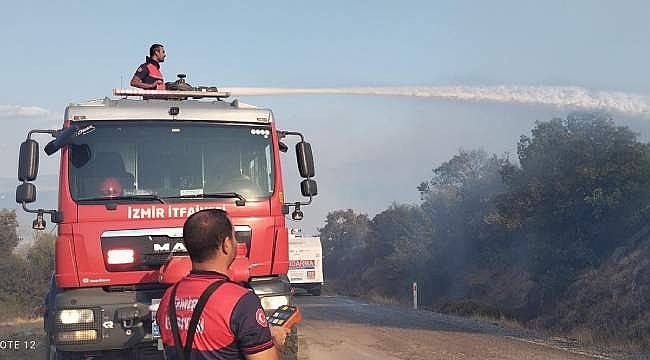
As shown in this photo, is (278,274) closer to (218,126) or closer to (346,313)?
(218,126)

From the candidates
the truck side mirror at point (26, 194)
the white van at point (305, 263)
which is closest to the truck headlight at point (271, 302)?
the truck side mirror at point (26, 194)

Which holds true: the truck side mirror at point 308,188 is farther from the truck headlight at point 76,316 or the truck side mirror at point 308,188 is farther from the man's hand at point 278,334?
the man's hand at point 278,334

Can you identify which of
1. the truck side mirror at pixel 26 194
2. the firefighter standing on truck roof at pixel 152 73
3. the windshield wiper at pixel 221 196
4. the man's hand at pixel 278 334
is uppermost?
the firefighter standing on truck roof at pixel 152 73

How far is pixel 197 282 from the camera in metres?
3.62

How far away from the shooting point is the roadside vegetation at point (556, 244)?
91.9 ft

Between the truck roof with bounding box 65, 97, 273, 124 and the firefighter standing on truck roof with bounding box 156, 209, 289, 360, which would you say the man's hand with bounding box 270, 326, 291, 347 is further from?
the truck roof with bounding box 65, 97, 273, 124

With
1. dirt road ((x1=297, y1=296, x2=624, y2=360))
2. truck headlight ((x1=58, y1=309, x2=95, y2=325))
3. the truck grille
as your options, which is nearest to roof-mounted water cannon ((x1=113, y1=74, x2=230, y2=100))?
the truck grille

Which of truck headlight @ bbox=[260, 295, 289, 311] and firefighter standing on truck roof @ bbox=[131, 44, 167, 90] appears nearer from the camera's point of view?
truck headlight @ bbox=[260, 295, 289, 311]

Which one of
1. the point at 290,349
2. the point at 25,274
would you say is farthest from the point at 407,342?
the point at 25,274

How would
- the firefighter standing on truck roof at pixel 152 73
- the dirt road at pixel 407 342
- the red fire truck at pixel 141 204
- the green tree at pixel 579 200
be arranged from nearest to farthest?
1. the red fire truck at pixel 141 204
2. the firefighter standing on truck roof at pixel 152 73
3. the dirt road at pixel 407 342
4. the green tree at pixel 579 200

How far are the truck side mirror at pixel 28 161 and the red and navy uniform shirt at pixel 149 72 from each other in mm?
2231

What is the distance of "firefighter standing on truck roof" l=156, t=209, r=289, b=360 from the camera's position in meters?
3.49

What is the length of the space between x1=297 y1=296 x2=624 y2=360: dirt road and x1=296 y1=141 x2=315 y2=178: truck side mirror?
383 cm

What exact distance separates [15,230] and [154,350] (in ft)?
155
